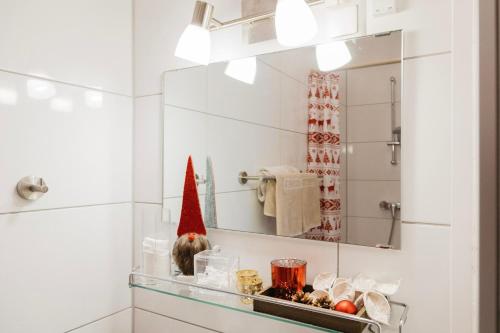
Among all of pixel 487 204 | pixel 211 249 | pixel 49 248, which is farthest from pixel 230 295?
pixel 487 204

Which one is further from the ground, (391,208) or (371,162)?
(371,162)

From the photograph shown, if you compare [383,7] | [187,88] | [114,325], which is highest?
[383,7]

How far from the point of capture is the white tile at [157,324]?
1107mm

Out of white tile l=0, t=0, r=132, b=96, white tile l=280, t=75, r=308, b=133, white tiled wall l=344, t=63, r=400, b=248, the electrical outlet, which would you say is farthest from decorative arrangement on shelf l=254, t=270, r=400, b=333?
white tile l=0, t=0, r=132, b=96

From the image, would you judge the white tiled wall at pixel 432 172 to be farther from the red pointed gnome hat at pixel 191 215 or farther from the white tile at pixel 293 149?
the red pointed gnome hat at pixel 191 215

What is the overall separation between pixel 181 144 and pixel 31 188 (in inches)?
17.0

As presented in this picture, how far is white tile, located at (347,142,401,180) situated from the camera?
2.55ft

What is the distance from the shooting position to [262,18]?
92 centimetres

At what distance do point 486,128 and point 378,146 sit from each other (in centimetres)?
41

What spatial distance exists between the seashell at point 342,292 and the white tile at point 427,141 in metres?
0.20

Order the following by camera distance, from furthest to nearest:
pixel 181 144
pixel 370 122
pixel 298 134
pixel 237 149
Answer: pixel 181 144, pixel 237 149, pixel 298 134, pixel 370 122

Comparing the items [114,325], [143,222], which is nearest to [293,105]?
[143,222]

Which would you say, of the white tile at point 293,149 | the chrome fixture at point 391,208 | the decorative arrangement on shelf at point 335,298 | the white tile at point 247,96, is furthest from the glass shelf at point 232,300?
the white tile at point 247,96

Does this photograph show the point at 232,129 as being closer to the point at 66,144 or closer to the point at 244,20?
the point at 244,20
